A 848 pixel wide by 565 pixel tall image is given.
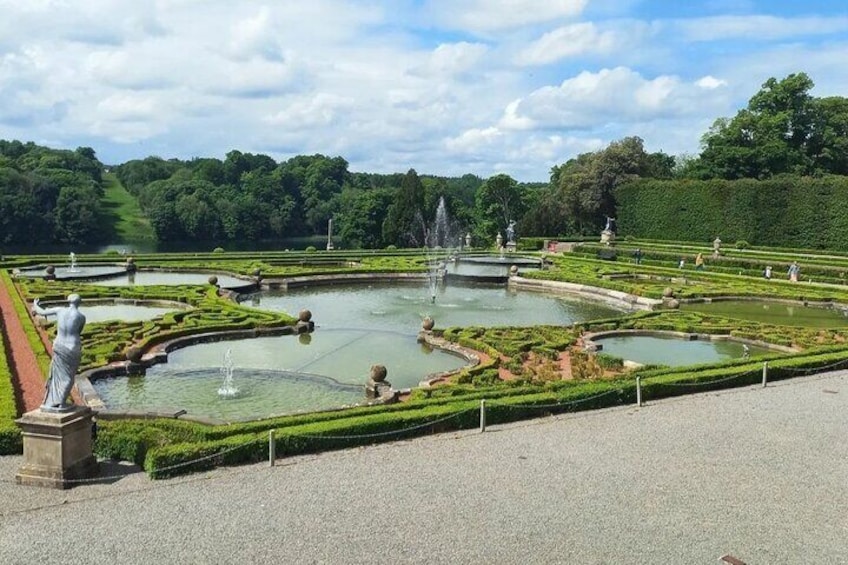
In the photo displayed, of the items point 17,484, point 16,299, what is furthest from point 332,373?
point 16,299

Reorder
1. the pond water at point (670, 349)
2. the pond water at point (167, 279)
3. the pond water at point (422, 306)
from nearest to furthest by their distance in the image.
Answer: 1. the pond water at point (670, 349)
2. the pond water at point (422, 306)
3. the pond water at point (167, 279)

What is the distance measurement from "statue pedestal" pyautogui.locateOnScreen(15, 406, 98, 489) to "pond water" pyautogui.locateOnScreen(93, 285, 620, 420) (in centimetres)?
421

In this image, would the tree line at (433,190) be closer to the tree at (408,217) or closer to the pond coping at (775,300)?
the tree at (408,217)

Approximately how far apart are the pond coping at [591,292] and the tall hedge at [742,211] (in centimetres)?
2565

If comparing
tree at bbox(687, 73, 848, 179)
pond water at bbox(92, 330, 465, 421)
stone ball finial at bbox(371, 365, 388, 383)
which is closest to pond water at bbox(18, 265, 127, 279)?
pond water at bbox(92, 330, 465, 421)

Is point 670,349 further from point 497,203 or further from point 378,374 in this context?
point 497,203

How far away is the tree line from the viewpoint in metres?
61.4

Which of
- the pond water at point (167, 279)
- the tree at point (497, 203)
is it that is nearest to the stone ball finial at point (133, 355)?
the pond water at point (167, 279)

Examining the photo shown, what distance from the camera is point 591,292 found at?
33.6 metres

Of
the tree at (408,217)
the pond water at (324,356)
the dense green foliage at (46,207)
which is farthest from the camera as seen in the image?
the dense green foliage at (46,207)

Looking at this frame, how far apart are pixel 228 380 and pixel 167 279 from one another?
2150 cm

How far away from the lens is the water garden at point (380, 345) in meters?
12.2

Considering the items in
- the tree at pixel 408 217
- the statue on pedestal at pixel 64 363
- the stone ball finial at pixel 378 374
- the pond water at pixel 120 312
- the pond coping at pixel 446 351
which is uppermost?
the tree at pixel 408 217

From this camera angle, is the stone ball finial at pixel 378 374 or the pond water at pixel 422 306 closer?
the stone ball finial at pixel 378 374
